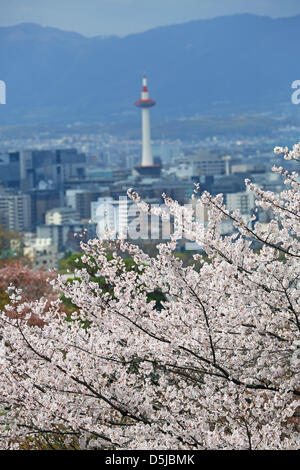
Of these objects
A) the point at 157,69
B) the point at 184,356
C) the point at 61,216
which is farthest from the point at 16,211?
the point at 184,356

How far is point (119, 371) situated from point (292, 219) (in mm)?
956

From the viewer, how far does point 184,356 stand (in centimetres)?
362

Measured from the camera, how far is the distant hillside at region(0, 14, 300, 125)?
139875mm

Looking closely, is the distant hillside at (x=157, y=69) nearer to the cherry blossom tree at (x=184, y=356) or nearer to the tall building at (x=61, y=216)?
the tall building at (x=61, y=216)

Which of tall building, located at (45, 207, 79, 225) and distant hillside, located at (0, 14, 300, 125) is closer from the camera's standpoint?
tall building, located at (45, 207, 79, 225)

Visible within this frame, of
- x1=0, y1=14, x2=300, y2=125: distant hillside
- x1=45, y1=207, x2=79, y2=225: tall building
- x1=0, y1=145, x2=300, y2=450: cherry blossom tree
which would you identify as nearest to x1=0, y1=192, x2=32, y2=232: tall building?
x1=45, y1=207, x2=79, y2=225: tall building

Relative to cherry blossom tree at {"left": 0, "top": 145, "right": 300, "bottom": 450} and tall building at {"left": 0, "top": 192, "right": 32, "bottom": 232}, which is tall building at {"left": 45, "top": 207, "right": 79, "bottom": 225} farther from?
cherry blossom tree at {"left": 0, "top": 145, "right": 300, "bottom": 450}

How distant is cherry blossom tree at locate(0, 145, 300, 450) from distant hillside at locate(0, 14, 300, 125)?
127 metres

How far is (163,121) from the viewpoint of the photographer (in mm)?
137750

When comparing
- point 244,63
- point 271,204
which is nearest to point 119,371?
point 271,204

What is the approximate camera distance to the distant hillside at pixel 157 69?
5507 inches

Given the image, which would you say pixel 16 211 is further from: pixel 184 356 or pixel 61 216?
pixel 184 356

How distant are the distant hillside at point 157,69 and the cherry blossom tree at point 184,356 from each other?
127172 mm

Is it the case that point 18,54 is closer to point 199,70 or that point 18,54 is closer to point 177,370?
point 199,70
